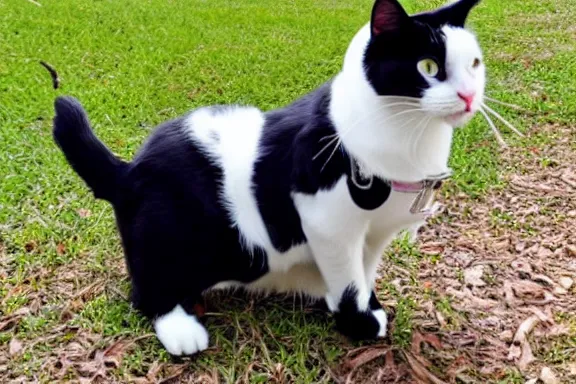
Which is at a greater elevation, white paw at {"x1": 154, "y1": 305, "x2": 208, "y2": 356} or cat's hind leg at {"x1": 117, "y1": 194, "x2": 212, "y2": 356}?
cat's hind leg at {"x1": 117, "y1": 194, "x2": 212, "y2": 356}

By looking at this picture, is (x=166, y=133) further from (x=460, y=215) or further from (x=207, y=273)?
(x=460, y=215)

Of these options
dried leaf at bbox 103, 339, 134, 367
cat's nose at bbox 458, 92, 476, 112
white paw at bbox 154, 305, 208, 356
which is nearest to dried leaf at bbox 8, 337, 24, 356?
dried leaf at bbox 103, 339, 134, 367

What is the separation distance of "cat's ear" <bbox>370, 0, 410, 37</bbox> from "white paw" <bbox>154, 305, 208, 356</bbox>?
2.54 ft

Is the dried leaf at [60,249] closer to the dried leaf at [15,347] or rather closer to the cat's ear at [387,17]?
the dried leaf at [15,347]

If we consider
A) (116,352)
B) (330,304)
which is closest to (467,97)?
(330,304)

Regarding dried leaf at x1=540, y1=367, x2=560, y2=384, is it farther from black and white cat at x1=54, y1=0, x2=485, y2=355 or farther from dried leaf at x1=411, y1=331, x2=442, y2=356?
black and white cat at x1=54, y1=0, x2=485, y2=355

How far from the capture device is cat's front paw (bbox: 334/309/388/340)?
142cm

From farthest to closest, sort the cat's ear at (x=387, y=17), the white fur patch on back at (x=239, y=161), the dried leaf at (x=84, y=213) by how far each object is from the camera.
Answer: the dried leaf at (x=84, y=213), the white fur patch on back at (x=239, y=161), the cat's ear at (x=387, y=17)

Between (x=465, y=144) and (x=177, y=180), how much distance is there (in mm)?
1355

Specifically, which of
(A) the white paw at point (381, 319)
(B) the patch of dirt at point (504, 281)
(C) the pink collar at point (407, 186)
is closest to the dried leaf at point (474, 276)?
(B) the patch of dirt at point (504, 281)

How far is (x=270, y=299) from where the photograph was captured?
62.6 inches

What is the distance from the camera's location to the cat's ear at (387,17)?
1019 millimetres

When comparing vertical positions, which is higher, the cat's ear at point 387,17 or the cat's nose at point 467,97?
the cat's ear at point 387,17

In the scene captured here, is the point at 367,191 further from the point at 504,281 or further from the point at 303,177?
the point at 504,281
